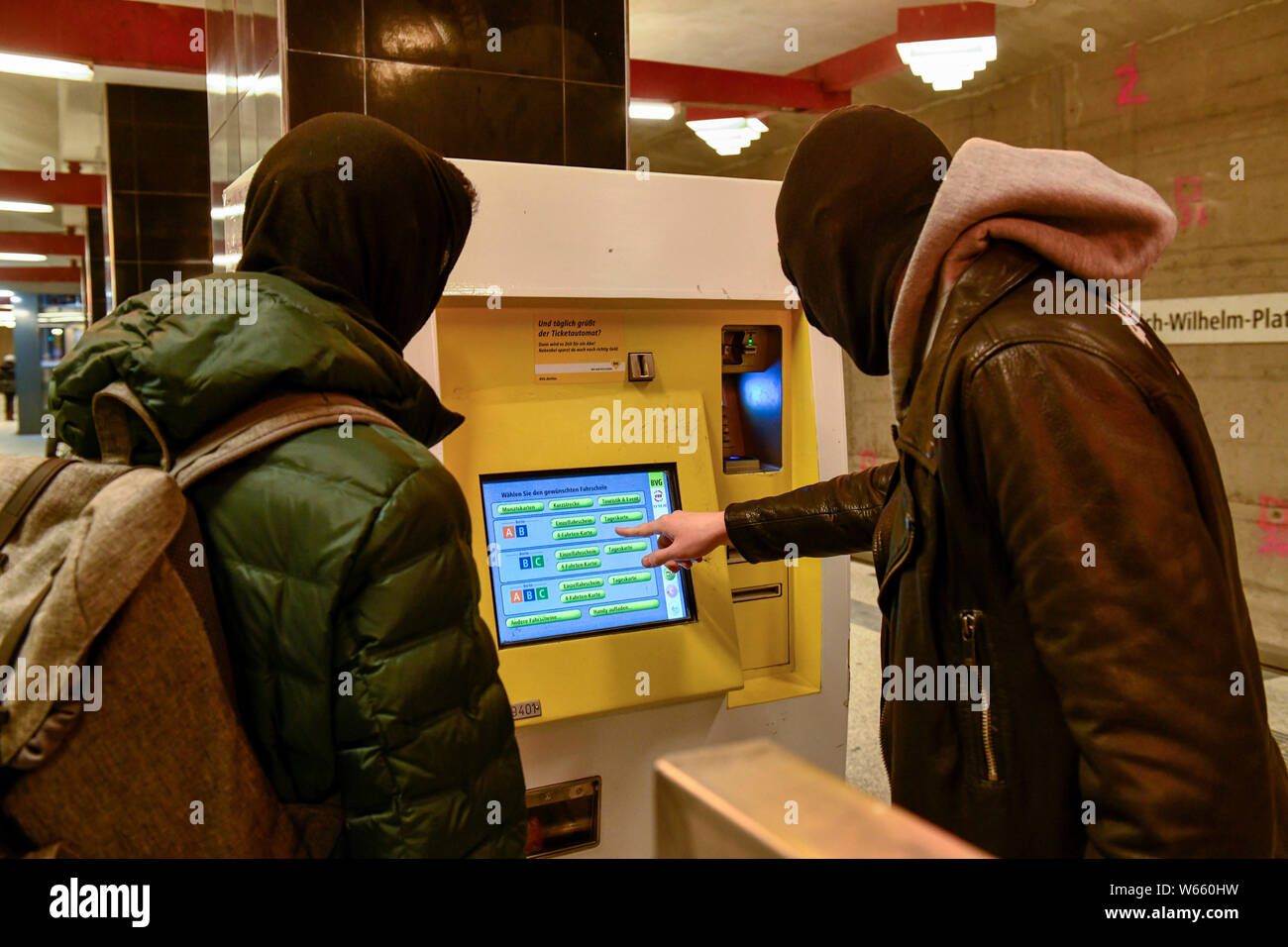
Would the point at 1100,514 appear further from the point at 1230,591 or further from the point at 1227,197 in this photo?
the point at 1227,197

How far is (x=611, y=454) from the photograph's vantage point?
2066 millimetres

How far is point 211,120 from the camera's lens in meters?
3.52

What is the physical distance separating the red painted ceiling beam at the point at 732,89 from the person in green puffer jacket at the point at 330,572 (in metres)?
6.11

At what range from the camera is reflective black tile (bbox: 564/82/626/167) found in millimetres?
2553

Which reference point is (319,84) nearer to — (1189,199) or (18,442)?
(1189,199)

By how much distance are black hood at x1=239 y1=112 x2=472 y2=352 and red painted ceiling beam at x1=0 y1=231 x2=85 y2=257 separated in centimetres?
1945

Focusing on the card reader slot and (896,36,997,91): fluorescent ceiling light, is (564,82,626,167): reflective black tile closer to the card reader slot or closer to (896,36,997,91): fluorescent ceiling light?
the card reader slot

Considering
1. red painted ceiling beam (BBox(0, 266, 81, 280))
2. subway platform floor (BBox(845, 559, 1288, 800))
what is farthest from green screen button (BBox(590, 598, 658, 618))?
red painted ceiling beam (BBox(0, 266, 81, 280))

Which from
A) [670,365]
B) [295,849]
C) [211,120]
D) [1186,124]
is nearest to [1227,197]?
[1186,124]

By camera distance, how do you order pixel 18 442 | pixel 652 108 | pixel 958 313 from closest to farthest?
pixel 958 313
pixel 652 108
pixel 18 442

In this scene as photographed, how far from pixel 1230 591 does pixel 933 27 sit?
14.5 ft
